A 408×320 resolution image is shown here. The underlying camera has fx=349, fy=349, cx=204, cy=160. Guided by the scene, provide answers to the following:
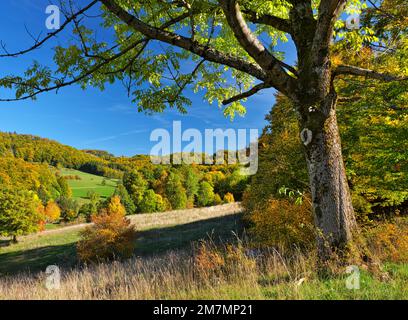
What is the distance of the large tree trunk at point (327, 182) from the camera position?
5.70 metres

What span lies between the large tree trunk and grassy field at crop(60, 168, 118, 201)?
11313 cm

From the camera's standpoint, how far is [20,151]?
171750 millimetres

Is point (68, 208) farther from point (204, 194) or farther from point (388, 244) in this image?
point (388, 244)

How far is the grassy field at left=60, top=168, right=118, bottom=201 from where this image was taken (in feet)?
406

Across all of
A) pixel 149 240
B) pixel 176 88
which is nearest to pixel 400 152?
pixel 176 88

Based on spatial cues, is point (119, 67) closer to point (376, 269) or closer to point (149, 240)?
point (376, 269)

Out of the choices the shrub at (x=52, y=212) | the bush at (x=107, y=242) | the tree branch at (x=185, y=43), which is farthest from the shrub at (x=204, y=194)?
the tree branch at (x=185, y=43)

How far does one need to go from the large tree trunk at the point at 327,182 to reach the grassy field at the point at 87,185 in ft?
371

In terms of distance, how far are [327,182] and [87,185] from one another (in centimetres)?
14467

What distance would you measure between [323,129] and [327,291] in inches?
101

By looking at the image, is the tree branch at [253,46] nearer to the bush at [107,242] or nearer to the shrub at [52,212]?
the bush at [107,242]

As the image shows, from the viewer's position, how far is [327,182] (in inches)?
225

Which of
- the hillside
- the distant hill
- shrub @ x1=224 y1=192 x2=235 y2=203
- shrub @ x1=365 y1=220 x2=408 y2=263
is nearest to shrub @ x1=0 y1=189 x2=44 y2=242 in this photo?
the hillside

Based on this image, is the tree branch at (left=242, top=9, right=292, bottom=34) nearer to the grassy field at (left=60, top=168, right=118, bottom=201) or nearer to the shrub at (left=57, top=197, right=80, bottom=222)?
the shrub at (left=57, top=197, right=80, bottom=222)
